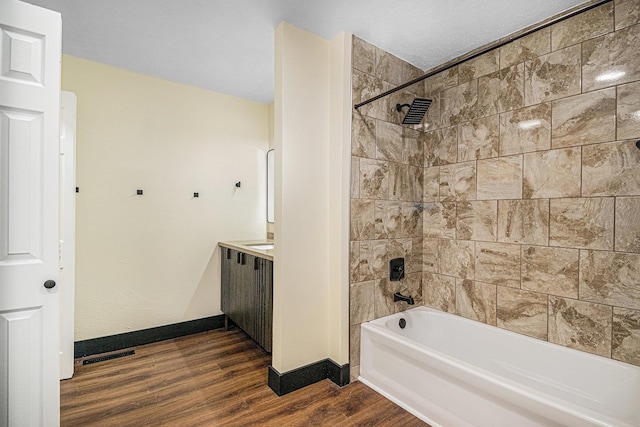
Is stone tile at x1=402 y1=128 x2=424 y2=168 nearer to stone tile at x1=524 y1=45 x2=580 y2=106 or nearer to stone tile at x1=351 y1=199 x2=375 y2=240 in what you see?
stone tile at x1=351 y1=199 x2=375 y2=240

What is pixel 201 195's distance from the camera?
318cm

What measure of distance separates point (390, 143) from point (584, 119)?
3.95ft

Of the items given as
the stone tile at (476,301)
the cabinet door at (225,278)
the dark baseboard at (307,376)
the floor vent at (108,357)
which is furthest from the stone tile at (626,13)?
the floor vent at (108,357)

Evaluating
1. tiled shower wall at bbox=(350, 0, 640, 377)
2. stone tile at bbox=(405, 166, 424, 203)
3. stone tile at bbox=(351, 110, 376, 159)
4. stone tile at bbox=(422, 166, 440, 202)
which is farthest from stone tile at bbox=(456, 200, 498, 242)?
stone tile at bbox=(351, 110, 376, 159)

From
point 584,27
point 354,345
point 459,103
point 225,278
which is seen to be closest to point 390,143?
point 459,103

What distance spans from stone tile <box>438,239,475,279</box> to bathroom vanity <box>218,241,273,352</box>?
147 centimetres

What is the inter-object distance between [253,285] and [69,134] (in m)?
1.81

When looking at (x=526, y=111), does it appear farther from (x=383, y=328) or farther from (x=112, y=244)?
(x=112, y=244)

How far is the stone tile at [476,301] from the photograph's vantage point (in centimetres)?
227

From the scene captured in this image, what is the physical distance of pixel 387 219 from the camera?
243cm

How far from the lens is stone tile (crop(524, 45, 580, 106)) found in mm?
1871

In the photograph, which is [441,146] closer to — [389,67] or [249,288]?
[389,67]

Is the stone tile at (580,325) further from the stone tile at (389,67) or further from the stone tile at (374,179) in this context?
the stone tile at (389,67)

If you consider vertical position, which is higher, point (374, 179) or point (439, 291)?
point (374, 179)
